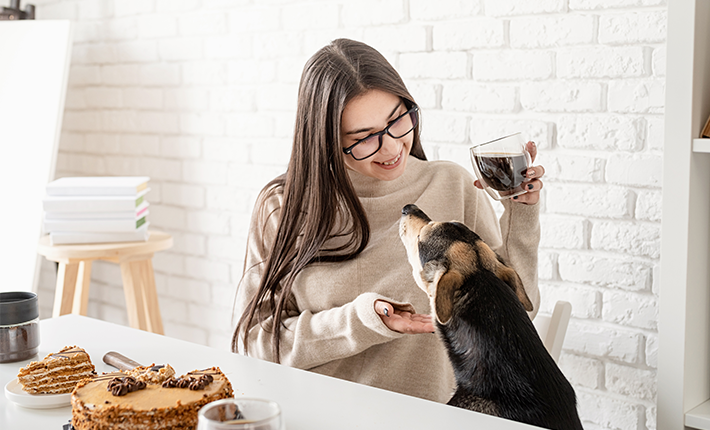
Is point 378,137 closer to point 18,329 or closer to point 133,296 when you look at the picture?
point 18,329

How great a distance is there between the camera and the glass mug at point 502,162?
3.38 feet

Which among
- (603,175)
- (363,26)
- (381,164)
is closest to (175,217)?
(363,26)

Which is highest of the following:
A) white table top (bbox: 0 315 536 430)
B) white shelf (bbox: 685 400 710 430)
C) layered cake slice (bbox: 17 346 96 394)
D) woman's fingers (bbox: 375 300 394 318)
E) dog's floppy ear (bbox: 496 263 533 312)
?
dog's floppy ear (bbox: 496 263 533 312)

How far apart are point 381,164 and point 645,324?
2.39 ft

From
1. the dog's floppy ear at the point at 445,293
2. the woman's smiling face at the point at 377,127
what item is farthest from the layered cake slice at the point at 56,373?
the woman's smiling face at the point at 377,127

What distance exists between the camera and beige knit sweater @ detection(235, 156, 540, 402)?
1.27 m

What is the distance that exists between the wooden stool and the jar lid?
1.06 m

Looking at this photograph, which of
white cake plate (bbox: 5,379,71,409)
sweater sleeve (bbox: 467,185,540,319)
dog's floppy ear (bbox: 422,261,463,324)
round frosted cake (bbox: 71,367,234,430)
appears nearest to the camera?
round frosted cake (bbox: 71,367,234,430)

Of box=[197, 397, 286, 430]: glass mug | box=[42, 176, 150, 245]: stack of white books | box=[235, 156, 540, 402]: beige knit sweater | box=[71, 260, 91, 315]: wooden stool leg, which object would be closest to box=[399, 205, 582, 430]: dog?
box=[235, 156, 540, 402]: beige knit sweater

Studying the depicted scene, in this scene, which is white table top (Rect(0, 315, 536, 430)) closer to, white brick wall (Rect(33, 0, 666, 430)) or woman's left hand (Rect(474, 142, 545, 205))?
woman's left hand (Rect(474, 142, 545, 205))

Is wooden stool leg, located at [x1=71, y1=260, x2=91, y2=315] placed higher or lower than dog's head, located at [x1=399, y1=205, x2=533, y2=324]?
lower

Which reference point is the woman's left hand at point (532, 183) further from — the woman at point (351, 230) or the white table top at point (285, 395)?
the white table top at point (285, 395)

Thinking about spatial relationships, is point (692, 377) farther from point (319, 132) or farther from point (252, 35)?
point (252, 35)

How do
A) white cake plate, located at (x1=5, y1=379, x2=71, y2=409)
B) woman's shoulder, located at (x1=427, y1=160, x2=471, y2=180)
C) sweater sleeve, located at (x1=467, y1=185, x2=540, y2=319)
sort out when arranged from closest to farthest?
white cake plate, located at (x1=5, y1=379, x2=71, y2=409)
sweater sleeve, located at (x1=467, y1=185, x2=540, y2=319)
woman's shoulder, located at (x1=427, y1=160, x2=471, y2=180)
